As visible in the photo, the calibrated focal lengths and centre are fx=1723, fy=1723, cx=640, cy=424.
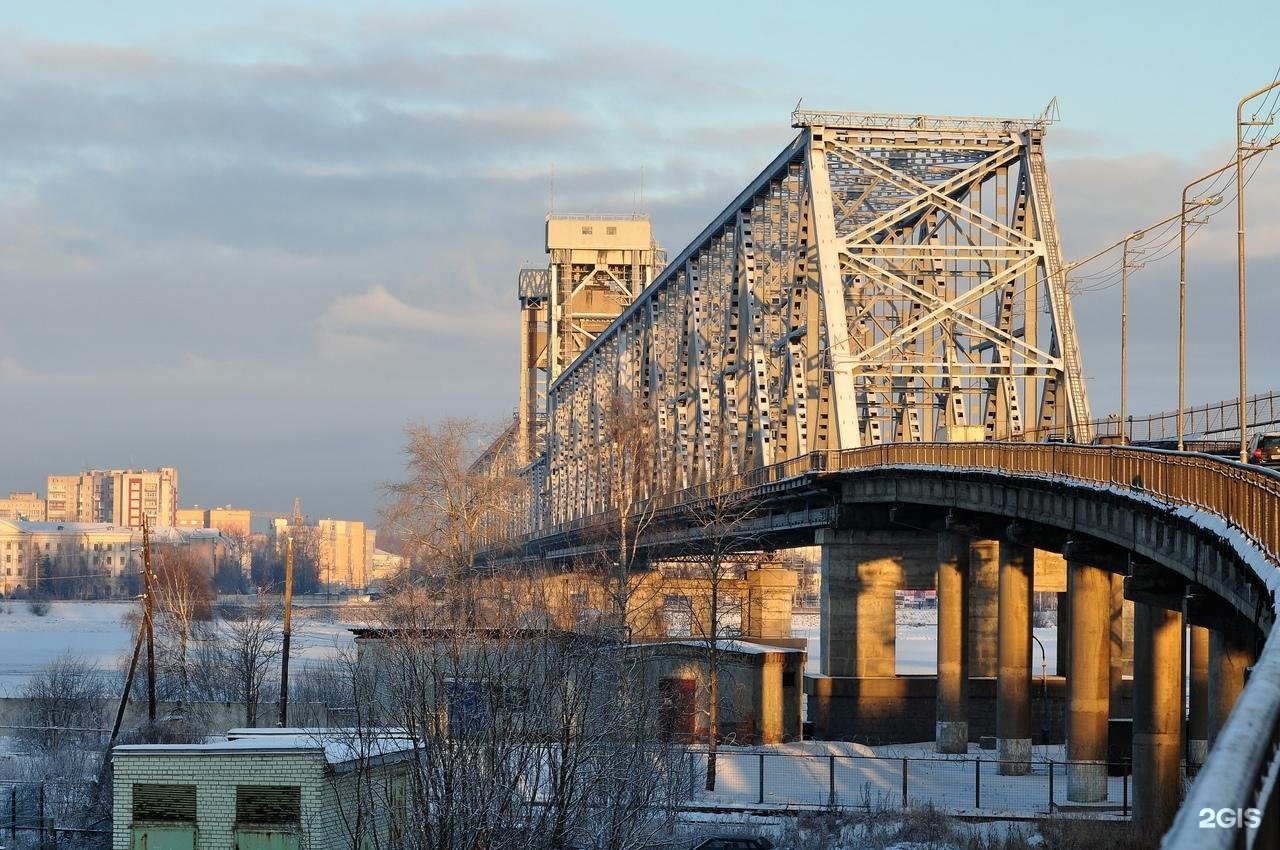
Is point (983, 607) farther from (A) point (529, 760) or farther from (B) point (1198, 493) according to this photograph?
(B) point (1198, 493)

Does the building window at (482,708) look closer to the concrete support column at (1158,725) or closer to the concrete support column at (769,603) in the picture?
the concrete support column at (1158,725)

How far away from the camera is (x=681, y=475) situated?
311 ft

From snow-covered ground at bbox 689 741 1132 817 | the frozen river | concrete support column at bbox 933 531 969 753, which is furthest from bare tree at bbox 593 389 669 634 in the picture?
snow-covered ground at bbox 689 741 1132 817

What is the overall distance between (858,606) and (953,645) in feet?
28.4

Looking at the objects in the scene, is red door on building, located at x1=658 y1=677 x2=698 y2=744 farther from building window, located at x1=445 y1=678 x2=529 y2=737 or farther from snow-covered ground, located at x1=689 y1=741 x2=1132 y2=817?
building window, located at x1=445 y1=678 x2=529 y2=737

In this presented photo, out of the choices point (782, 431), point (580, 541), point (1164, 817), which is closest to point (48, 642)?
point (580, 541)

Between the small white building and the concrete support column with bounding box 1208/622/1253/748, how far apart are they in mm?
14419

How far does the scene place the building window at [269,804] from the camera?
31828mm

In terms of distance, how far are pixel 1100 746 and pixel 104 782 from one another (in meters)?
25.8

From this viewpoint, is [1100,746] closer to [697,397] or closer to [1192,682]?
[1192,682]

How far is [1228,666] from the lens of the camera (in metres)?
30.0

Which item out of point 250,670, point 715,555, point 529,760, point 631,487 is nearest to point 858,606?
point 715,555

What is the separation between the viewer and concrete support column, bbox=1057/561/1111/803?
135 ft

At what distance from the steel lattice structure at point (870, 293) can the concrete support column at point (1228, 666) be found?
2995 centimetres
